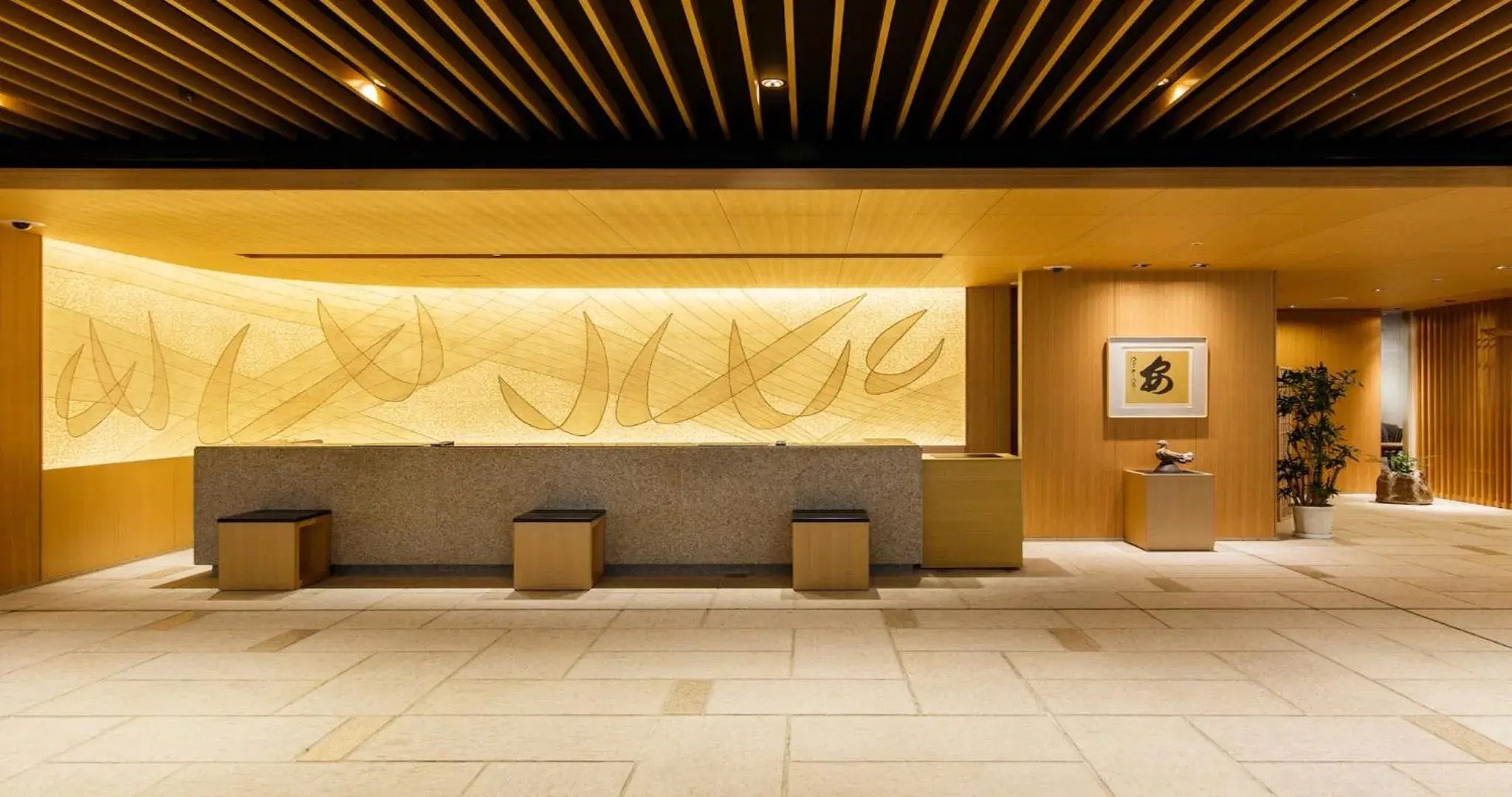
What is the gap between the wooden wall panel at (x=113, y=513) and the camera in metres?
6.11

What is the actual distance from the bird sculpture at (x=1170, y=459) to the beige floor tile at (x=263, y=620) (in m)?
6.65

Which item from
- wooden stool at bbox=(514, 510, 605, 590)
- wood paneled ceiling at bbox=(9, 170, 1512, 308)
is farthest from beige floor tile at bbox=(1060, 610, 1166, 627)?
wooden stool at bbox=(514, 510, 605, 590)

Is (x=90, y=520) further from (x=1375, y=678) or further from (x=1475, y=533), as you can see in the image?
(x=1475, y=533)

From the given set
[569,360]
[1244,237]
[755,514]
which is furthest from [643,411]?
[1244,237]

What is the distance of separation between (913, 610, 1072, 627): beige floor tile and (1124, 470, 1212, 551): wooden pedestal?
2.65 metres

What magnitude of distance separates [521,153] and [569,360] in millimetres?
4453

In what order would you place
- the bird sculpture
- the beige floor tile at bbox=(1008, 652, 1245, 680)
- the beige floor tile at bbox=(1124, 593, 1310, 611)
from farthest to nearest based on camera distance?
the bird sculpture < the beige floor tile at bbox=(1124, 593, 1310, 611) < the beige floor tile at bbox=(1008, 652, 1245, 680)

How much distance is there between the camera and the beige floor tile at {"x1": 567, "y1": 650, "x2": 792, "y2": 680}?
3855 mm

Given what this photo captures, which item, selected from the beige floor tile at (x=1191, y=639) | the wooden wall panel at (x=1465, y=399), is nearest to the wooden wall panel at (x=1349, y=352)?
the wooden wall panel at (x=1465, y=399)

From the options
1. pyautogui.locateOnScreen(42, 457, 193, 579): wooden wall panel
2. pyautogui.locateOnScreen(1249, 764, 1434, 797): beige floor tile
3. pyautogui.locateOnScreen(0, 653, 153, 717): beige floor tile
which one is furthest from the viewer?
pyautogui.locateOnScreen(42, 457, 193, 579): wooden wall panel

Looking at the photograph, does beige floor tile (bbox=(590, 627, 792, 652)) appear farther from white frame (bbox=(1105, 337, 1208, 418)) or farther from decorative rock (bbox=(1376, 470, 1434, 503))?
decorative rock (bbox=(1376, 470, 1434, 503))

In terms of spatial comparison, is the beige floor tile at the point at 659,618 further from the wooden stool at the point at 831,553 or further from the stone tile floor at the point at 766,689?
the wooden stool at the point at 831,553

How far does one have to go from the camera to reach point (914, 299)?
8.87 meters

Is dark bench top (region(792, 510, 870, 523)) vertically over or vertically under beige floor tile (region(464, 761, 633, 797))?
over
